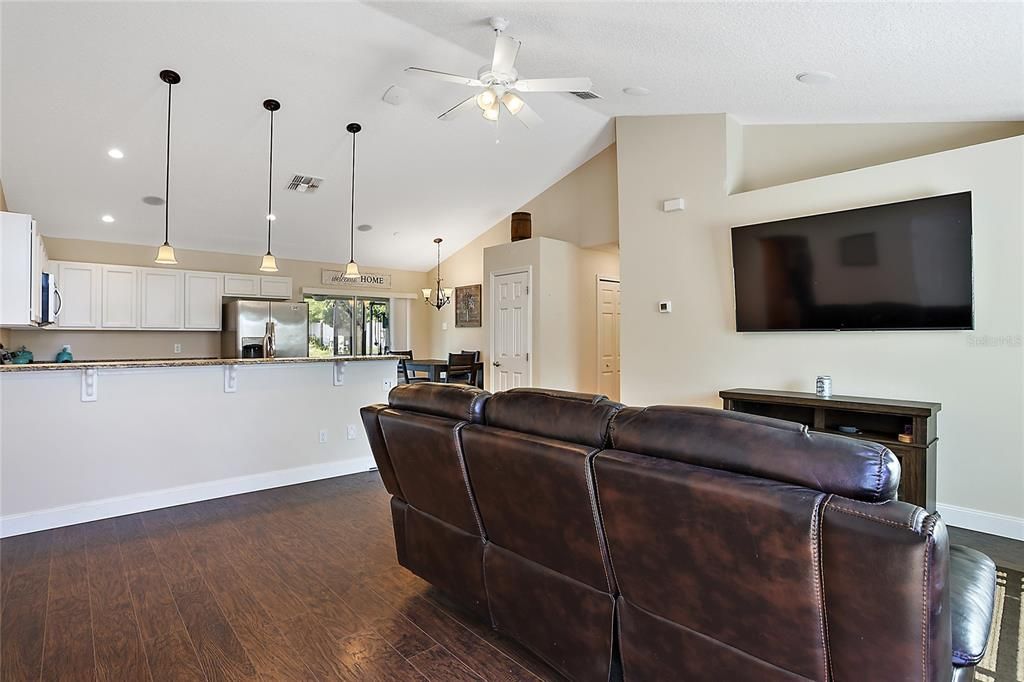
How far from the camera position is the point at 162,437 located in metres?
3.81

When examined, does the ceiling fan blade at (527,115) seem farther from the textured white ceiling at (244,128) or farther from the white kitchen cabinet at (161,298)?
the white kitchen cabinet at (161,298)

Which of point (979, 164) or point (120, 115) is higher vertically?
point (120, 115)

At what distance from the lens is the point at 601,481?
149 centimetres

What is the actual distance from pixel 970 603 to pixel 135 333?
8.10 m

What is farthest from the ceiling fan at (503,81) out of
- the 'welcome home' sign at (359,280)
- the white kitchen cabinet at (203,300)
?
the 'welcome home' sign at (359,280)

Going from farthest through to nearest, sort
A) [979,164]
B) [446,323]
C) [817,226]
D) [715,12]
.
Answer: [446,323], [817,226], [979,164], [715,12]

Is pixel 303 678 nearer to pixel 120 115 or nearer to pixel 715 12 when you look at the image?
pixel 715 12

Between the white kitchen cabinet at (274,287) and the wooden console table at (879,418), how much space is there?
6.37 meters

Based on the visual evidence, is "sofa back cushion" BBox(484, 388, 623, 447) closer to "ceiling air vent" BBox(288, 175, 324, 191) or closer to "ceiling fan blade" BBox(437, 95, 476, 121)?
"ceiling fan blade" BBox(437, 95, 476, 121)

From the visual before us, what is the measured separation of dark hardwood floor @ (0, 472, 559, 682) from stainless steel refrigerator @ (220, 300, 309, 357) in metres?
3.73

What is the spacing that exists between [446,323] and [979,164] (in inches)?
279

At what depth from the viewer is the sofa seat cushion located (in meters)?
1.24

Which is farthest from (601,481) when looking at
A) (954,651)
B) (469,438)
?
(954,651)

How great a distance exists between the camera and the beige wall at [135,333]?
616 centimetres
